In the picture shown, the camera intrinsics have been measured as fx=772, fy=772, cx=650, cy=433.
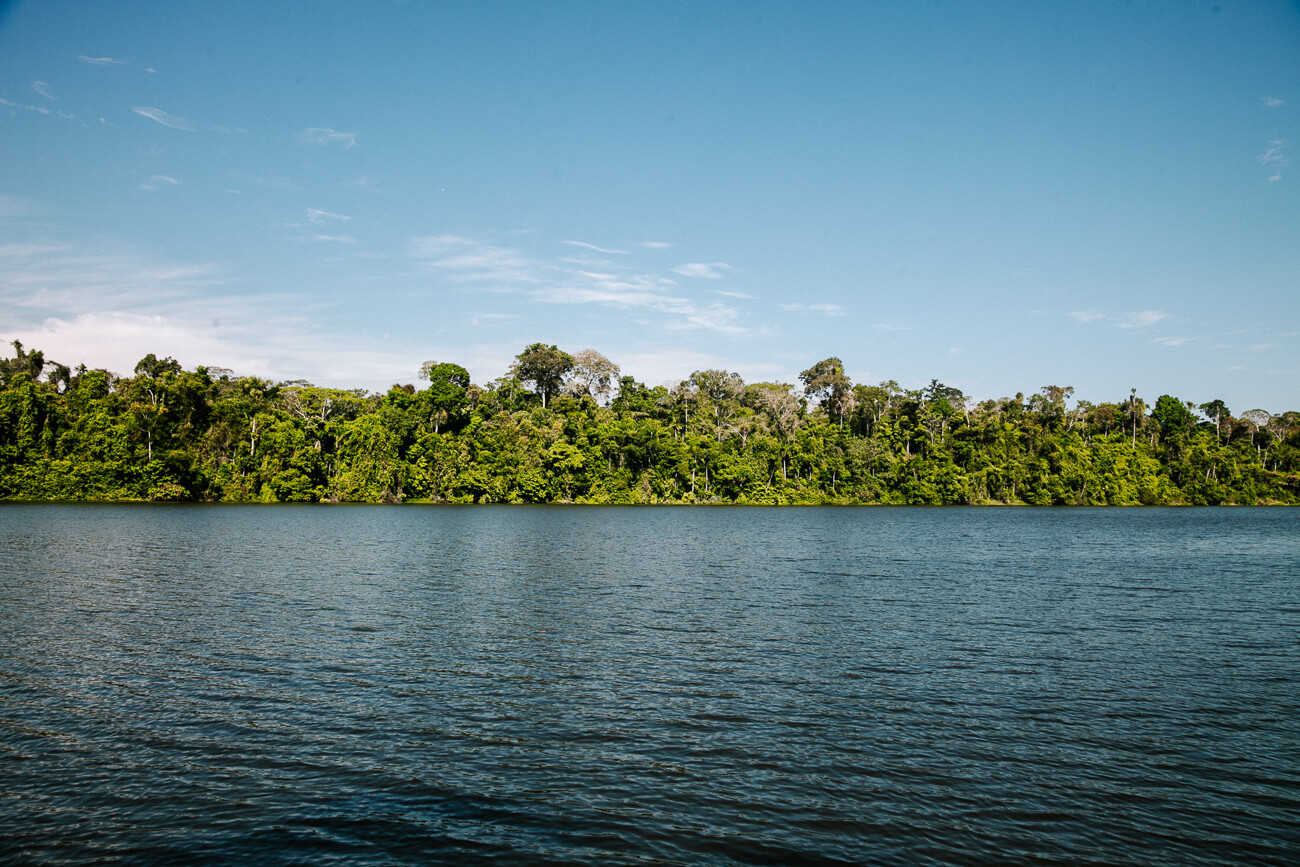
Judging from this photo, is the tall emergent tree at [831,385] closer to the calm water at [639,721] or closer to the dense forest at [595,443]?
the dense forest at [595,443]

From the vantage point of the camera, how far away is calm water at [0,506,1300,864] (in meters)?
11.3

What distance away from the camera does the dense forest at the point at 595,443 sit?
11781 cm

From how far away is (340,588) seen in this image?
1282 inches

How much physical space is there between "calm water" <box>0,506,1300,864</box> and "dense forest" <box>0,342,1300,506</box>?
9573 centimetres

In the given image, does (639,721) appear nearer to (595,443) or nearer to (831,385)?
(595,443)

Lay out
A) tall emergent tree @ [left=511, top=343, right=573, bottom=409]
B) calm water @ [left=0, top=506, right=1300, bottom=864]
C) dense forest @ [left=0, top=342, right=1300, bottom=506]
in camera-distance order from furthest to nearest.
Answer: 1. tall emergent tree @ [left=511, top=343, right=573, bottom=409]
2. dense forest @ [left=0, top=342, right=1300, bottom=506]
3. calm water @ [left=0, top=506, right=1300, bottom=864]

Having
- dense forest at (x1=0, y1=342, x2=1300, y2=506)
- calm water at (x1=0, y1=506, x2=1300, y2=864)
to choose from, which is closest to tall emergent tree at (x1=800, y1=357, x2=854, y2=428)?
dense forest at (x1=0, y1=342, x2=1300, y2=506)

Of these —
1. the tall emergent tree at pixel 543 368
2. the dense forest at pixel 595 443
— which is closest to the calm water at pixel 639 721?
the dense forest at pixel 595 443

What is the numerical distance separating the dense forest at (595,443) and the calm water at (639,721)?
95.7m

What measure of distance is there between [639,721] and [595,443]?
12176 centimetres

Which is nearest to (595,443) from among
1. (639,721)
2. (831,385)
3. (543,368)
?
(543,368)

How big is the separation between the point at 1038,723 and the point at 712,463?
123 meters

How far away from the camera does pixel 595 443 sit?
137 m

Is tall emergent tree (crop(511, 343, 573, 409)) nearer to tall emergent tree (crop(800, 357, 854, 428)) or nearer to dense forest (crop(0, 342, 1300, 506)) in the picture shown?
dense forest (crop(0, 342, 1300, 506))
